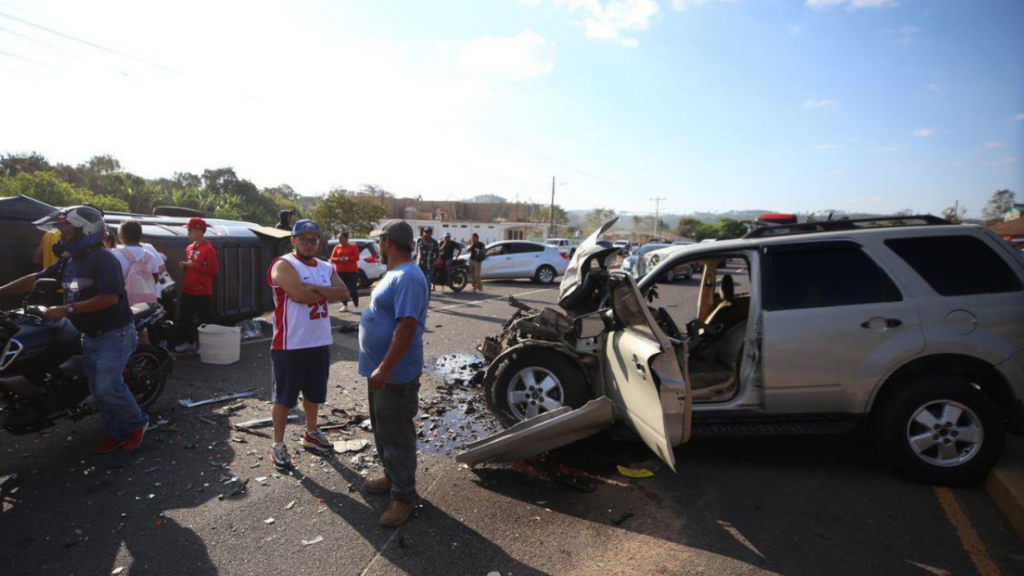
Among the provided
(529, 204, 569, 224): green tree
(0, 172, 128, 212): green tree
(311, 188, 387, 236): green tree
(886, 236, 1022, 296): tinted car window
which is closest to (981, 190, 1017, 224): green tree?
(886, 236, 1022, 296): tinted car window

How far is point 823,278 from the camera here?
4.10m

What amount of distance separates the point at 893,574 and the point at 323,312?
4013 mm

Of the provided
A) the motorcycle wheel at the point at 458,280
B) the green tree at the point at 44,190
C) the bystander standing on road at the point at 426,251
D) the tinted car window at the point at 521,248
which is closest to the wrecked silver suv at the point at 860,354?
the bystander standing on road at the point at 426,251

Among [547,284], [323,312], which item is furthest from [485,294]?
[323,312]

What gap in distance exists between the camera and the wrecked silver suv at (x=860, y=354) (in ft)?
12.4

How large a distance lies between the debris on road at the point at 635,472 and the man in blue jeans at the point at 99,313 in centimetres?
391

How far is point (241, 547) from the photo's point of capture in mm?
3145

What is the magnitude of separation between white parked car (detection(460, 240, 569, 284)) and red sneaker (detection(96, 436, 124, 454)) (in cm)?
1541

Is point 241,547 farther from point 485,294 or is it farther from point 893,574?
point 485,294

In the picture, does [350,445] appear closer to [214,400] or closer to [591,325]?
[214,400]

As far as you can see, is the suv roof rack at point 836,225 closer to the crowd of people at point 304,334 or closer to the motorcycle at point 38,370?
the crowd of people at point 304,334

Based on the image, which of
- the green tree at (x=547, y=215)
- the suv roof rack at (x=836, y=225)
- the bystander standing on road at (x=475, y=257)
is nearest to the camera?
the suv roof rack at (x=836, y=225)

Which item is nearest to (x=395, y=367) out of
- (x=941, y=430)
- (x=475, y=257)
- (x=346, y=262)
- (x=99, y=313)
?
(x=99, y=313)

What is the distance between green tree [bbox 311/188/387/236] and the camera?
140 ft
